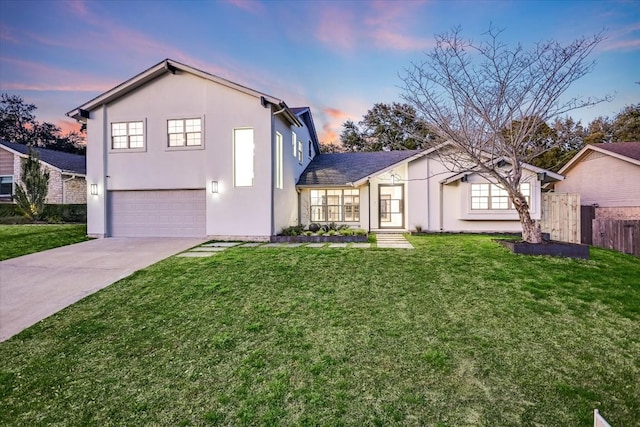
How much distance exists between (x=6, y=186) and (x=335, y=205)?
2007cm

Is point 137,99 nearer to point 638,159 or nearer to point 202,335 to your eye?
point 202,335

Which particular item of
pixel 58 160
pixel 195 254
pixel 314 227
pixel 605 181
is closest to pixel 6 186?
pixel 58 160

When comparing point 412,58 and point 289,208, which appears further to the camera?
point 289,208

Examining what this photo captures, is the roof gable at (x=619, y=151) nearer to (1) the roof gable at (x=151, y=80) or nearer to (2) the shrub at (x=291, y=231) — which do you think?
(2) the shrub at (x=291, y=231)

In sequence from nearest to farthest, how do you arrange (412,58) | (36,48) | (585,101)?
(585,101), (412,58), (36,48)

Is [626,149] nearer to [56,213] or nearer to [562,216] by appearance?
[562,216]

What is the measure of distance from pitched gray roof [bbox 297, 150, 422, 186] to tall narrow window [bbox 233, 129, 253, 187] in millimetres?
3453

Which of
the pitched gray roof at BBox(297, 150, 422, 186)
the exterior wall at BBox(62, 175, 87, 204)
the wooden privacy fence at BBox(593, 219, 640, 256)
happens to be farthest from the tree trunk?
the exterior wall at BBox(62, 175, 87, 204)

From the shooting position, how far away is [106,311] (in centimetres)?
541

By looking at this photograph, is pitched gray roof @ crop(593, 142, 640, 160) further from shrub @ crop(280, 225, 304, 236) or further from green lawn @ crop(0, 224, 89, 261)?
green lawn @ crop(0, 224, 89, 261)

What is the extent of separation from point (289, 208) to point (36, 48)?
45.9ft

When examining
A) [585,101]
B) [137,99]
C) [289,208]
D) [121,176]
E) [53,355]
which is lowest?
[53,355]

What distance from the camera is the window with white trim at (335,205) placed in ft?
48.7

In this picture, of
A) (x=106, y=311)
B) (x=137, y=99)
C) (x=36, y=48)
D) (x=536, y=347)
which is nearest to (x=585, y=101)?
(x=536, y=347)
